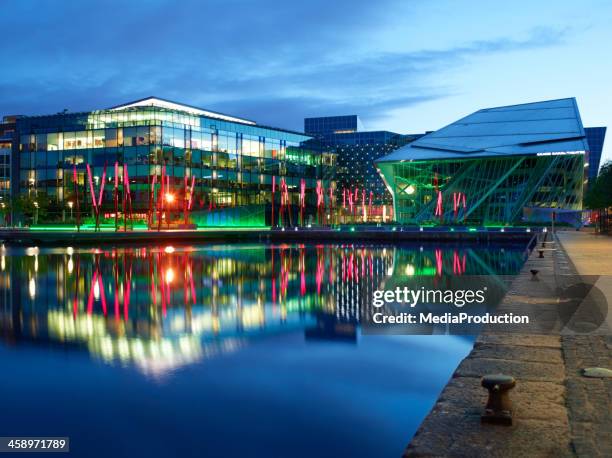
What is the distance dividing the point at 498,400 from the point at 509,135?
4200 inches

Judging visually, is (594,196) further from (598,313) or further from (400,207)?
(598,313)

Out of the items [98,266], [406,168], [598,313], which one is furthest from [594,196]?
[598,313]

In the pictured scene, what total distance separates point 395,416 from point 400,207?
104369 millimetres

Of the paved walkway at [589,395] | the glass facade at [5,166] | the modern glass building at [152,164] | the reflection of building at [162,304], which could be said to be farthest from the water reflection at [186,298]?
the glass facade at [5,166]

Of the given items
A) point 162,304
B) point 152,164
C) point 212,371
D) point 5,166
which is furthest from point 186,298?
point 5,166

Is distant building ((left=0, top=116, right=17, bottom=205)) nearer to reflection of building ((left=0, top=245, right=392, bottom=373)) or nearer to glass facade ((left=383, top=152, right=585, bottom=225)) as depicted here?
glass facade ((left=383, top=152, right=585, bottom=225))

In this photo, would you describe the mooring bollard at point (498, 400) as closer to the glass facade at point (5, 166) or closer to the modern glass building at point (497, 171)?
the modern glass building at point (497, 171)

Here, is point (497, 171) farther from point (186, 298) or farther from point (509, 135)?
point (186, 298)

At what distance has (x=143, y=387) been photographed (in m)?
12.2

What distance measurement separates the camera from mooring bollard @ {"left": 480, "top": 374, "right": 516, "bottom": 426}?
7.27 m

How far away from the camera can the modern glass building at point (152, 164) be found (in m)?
96.7


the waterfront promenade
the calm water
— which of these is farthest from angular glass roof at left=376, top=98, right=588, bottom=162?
the waterfront promenade

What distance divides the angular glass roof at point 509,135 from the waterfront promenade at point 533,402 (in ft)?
303

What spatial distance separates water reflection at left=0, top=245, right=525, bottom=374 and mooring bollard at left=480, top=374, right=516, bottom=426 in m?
7.85
